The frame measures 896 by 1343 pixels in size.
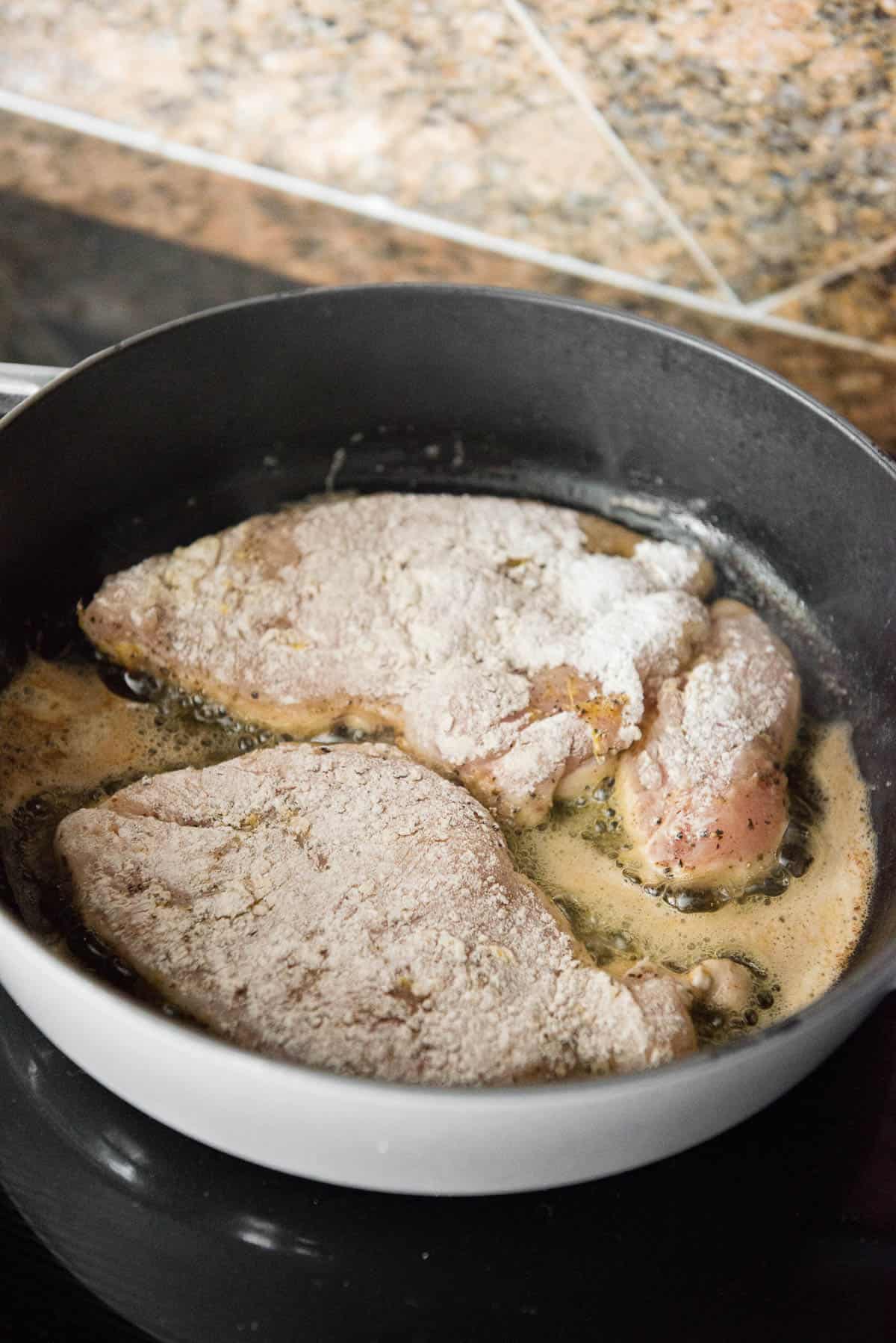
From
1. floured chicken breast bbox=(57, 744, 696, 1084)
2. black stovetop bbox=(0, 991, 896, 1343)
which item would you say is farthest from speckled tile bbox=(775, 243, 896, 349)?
black stovetop bbox=(0, 991, 896, 1343)

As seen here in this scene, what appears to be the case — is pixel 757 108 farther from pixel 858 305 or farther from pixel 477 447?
pixel 477 447

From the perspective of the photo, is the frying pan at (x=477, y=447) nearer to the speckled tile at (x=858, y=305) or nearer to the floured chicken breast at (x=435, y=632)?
the floured chicken breast at (x=435, y=632)

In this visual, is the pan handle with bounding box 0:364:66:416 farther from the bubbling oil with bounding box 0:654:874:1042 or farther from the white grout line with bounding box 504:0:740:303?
the white grout line with bounding box 504:0:740:303

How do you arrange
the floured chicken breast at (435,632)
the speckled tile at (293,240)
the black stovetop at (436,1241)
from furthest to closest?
the speckled tile at (293,240) → the floured chicken breast at (435,632) → the black stovetop at (436,1241)

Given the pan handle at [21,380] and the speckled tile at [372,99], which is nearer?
the pan handle at [21,380]

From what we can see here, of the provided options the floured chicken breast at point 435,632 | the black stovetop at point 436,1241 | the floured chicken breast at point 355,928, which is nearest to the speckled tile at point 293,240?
the floured chicken breast at point 435,632

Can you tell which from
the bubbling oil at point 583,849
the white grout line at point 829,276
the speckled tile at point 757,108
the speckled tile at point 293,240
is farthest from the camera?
the speckled tile at point 293,240
